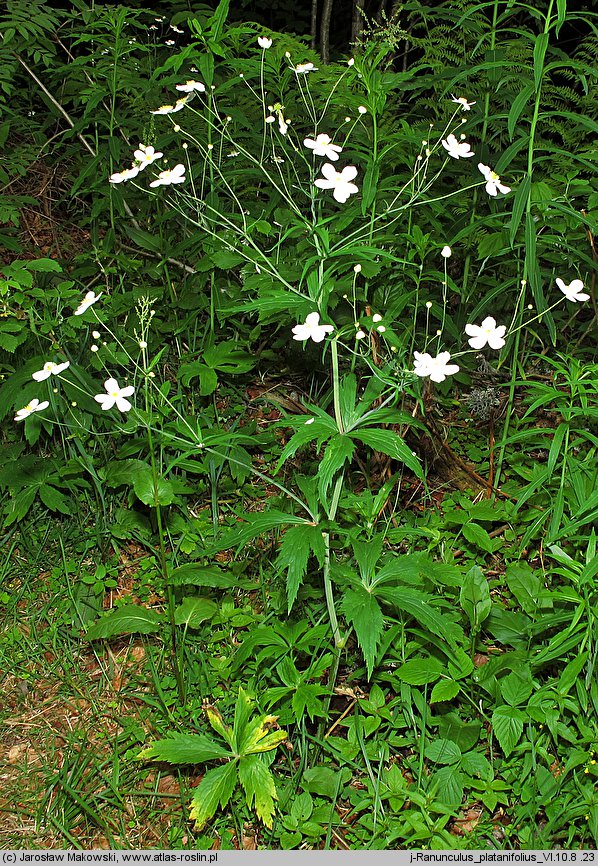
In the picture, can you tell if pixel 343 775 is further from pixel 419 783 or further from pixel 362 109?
pixel 362 109

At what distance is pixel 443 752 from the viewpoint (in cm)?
185

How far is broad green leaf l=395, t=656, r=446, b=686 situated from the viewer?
6.30 feet

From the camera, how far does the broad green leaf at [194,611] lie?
2.24 m

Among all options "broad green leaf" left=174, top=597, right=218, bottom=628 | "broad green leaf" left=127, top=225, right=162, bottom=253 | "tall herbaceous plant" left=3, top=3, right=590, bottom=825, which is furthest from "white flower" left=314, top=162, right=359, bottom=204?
"broad green leaf" left=127, top=225, right=162, bottom=253

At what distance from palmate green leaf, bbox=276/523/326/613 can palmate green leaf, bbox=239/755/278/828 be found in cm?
43

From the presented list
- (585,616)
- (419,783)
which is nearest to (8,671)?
(419,783)

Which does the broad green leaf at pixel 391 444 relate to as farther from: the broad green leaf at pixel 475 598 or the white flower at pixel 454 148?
the white flower at pixel 454 148

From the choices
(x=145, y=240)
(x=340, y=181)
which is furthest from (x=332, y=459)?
(x=145, y=240)

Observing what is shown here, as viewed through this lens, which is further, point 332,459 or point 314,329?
point 314,329

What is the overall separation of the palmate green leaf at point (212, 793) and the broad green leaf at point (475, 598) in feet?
2.40

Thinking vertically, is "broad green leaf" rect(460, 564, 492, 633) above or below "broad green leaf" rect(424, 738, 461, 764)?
above

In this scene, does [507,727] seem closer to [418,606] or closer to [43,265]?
[418,606]

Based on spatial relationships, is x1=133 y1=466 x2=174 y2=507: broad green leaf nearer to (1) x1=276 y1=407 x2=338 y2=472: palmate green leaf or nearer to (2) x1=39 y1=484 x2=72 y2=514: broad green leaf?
(2) x1=39 y1=484 x2=72 y2=514: broad green leaf

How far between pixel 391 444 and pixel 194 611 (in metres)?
0.92
